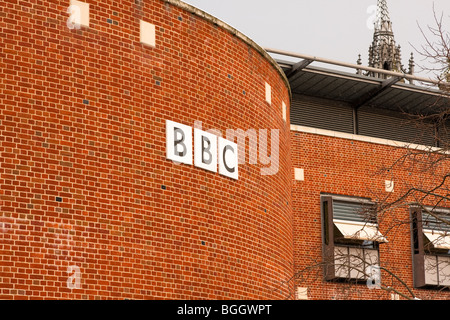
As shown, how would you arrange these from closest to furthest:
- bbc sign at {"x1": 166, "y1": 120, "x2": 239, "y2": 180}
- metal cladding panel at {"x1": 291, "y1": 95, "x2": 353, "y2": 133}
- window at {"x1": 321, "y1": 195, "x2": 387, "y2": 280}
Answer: bbc sign at {"x1": 166, "y1": 120, "x2": 239, "y2": 180}, window at {"x1": 321, "y1": 195, "x2": 387, "y2": 280}, metal cladding panel at {"x1": 291, "y1": 95, "x2": 353, "y2": 133}

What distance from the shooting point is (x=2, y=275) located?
49.1ft

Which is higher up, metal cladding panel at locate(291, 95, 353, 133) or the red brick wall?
metal cladding panel at locate(291, 95, 353, 133)

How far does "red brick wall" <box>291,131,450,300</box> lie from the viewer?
27.5 meters

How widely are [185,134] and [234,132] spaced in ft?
5.46

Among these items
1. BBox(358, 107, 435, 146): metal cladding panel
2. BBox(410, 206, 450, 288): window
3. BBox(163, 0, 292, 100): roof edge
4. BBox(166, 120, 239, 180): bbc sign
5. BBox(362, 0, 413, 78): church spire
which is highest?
BBox(362, 0, 413, 78): church spire

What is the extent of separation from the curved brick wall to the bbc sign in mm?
190

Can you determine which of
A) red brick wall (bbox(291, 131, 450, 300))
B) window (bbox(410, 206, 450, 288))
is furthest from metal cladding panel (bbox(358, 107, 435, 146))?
window (bbox(410, 206, 450, 288))

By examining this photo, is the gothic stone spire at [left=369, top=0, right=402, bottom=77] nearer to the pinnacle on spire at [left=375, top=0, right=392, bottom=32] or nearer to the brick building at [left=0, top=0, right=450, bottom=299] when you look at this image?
the pinnacle on spire at [left=375, top=0, right=392, bottom=32]

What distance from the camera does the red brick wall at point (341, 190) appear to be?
27453 millimetres

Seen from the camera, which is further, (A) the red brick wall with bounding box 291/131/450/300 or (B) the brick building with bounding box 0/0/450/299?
(A) the red brick wall with bounding box 291/131/450/300

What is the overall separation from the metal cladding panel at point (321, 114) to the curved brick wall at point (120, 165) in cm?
1054

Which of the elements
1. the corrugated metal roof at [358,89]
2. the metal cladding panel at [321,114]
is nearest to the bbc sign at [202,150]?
the corrugated metal roof at [358,89]

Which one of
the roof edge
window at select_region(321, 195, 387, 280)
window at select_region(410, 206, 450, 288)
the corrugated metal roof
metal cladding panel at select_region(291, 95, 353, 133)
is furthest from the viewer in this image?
metal cladding panel at select_region(291, 95, 353, 133)

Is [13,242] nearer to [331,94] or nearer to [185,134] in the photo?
[185,134]
